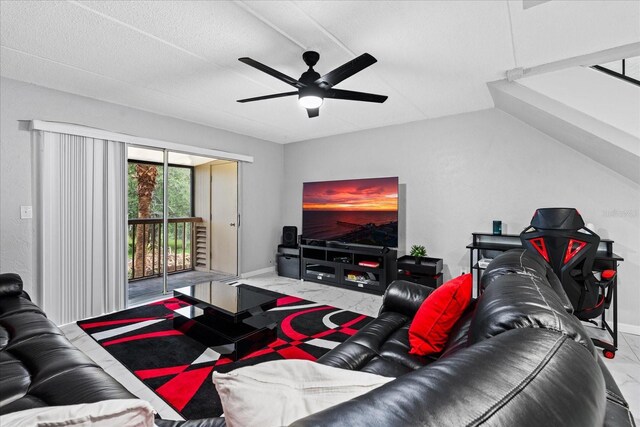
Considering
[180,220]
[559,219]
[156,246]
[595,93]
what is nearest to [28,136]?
[156,246]

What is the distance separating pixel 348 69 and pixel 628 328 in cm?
374

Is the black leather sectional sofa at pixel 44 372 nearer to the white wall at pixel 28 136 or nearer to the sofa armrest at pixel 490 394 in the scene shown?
the sofa armrest at pixel 490 394

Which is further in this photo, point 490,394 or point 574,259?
point 574,259

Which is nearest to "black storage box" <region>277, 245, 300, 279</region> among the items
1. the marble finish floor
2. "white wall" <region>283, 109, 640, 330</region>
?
the marble finish floor

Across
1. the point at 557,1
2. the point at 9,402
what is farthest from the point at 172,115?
the point at 557,1

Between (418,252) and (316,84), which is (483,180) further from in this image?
(316,84)

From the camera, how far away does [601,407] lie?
56cm

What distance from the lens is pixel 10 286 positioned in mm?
2357

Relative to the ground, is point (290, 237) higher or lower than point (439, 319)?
higher

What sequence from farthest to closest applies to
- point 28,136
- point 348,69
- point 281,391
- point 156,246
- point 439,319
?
point 156,246 → point 28,136 → point 348,69 → point 439,319 → point 281,391

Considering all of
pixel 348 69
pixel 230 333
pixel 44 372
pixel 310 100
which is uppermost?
pixel 348 69

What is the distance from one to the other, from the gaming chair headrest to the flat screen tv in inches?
74.9

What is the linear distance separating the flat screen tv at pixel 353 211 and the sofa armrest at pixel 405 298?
2.03m

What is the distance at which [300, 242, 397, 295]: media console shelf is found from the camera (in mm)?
4238
